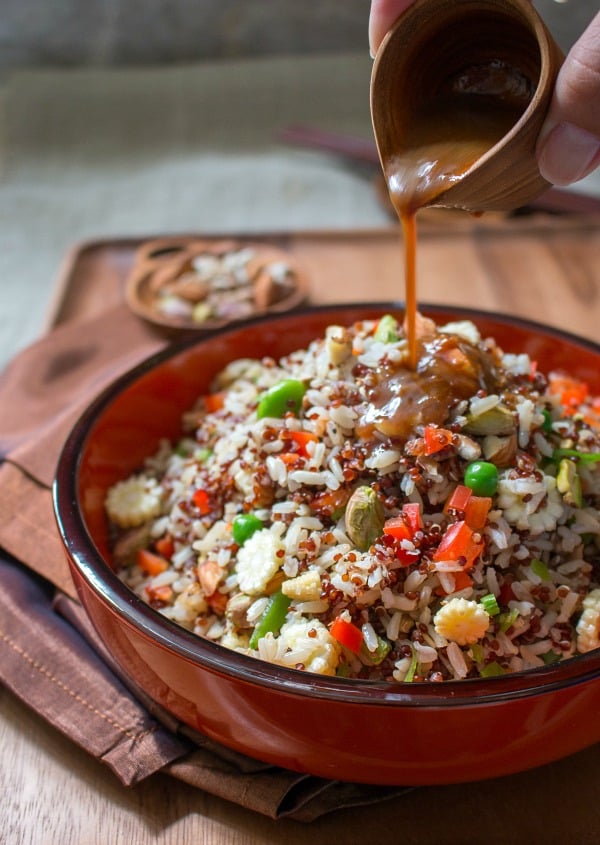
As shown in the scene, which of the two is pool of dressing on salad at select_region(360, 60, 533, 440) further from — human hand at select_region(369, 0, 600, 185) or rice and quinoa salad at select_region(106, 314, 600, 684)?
human hand at select_region(369, 0, 600, 185)

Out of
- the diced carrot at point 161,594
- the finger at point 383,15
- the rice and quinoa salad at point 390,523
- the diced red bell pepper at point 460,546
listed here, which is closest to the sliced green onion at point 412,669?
the rice and quinoa salad at point 390,523

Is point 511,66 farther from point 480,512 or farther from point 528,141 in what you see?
point 480,512

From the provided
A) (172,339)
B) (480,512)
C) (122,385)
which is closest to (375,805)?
(480,512)

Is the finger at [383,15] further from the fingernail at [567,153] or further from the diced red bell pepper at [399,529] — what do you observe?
the diced red bell pepper at [399,529]

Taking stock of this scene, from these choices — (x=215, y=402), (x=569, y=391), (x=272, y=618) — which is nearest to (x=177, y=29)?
(x=215, y=402)

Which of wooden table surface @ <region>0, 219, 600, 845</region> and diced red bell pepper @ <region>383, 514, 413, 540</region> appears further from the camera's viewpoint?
diced red bell pepper @ <region>383, 514, 413, 540</region>

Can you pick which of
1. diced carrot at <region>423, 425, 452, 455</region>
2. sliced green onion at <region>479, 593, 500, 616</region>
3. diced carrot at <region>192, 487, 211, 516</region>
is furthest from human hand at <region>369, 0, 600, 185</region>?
diced carrot at <region>192, 487, 211, 516</region>
